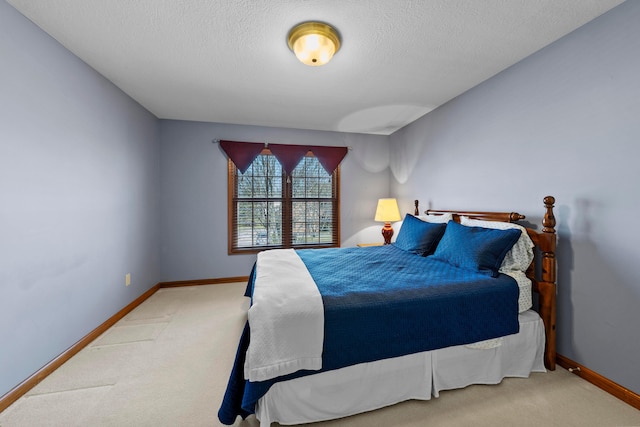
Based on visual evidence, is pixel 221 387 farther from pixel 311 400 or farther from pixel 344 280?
pixel 344 280

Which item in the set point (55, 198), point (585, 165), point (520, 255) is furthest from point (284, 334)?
point (585, 165)

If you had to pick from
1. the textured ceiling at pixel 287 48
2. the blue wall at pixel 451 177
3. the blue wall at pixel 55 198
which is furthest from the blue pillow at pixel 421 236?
the blue wall at pixel 55 198

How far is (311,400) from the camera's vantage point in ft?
4.56

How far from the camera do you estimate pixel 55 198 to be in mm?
1893

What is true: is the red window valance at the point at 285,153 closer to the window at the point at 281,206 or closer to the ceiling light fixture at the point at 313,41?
the window at the point at 281,206

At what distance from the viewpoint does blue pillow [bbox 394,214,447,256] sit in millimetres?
2611

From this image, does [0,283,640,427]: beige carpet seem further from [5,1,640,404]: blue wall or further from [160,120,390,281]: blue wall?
[160,120,390,281]: blue wall

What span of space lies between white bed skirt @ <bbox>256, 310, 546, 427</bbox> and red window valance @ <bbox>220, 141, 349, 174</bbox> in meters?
3.11

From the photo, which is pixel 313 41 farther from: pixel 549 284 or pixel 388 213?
pixel 388 213

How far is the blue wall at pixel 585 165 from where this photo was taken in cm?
156

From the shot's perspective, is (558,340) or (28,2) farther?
(558,340)

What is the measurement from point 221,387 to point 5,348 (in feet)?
4.30

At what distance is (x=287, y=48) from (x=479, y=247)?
2182 mm

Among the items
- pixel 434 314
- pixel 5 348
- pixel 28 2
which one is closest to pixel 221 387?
pixel 5 348
